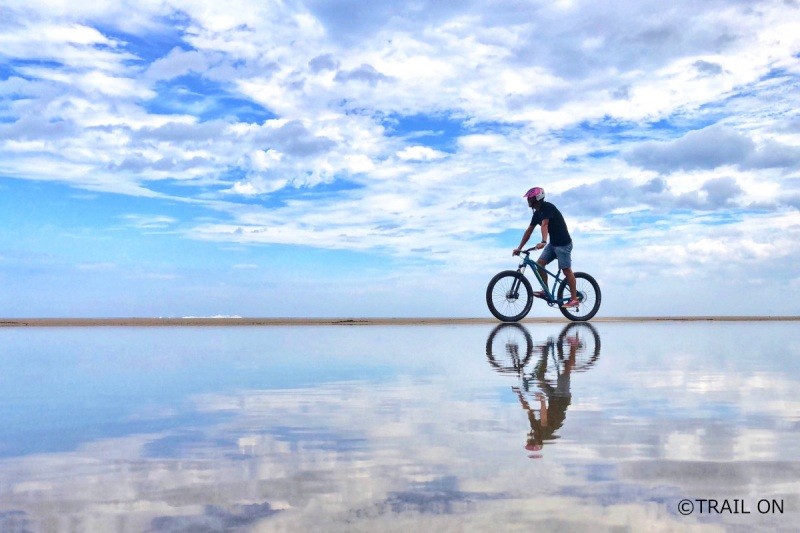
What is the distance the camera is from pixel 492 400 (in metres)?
4.59

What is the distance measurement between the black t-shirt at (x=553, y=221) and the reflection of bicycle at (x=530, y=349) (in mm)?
3438

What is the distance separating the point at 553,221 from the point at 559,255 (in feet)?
2.58

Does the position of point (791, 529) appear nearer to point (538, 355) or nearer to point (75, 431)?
point (75, 431)

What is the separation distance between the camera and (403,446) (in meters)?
3.27

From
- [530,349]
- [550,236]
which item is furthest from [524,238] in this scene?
[530,349]

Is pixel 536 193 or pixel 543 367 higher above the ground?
pixel 536 193

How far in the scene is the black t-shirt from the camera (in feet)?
48.4

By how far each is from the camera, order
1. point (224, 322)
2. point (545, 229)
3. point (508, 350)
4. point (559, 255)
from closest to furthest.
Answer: point (508, 350)
point (545, 229)
point (559, 255)
point (224, 322)

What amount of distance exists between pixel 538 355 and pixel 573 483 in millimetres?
5214

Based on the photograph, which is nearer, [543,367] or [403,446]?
[403,446]

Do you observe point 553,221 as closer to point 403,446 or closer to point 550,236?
point 550,236

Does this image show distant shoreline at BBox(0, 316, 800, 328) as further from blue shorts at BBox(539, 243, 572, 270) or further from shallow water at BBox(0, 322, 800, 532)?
shallow water at BBox(0, 322, 800, 532)

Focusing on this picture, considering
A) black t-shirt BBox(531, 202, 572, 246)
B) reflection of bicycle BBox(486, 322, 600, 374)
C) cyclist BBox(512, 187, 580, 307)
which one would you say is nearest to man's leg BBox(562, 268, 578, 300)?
cyclist BBox(512, 187, 580, 307)

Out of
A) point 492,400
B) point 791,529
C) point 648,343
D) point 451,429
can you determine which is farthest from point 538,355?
point 791,529
